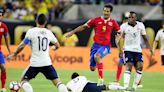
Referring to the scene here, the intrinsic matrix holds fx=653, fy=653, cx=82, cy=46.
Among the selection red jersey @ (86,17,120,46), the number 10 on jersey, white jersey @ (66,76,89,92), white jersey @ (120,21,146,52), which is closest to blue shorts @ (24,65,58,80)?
the number 10 on jersey

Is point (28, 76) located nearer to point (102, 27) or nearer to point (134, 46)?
point (134, 46)

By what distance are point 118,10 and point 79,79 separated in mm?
23671

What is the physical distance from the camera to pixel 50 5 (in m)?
38.9

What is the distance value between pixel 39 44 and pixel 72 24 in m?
20.5

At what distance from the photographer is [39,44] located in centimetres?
1605

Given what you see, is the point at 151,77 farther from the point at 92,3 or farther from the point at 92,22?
the point at 92,3

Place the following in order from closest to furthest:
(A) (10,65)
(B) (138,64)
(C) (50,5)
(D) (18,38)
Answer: (B) (138,64) → (A) (10,65) → (D) (18,38) → (C) (50,5)

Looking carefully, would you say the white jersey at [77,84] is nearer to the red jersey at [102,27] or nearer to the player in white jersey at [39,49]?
the player in white jersey at [39,49]

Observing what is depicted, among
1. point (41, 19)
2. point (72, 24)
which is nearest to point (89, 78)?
point (41, 19)

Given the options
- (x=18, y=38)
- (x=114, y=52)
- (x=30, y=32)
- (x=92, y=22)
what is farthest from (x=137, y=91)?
(x=18, y=38)

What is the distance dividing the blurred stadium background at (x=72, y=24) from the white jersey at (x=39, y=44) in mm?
7463

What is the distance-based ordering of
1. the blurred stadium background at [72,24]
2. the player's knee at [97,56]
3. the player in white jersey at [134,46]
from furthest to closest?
the blurred stadium background at [72,24]
the player's knee at [97,56]
the player in white jersey at [134,46]

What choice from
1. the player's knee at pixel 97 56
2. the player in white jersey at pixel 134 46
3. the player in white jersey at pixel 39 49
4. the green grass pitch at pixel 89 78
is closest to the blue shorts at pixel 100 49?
the player's knee at pixel 97 56

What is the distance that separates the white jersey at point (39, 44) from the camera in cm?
1602
